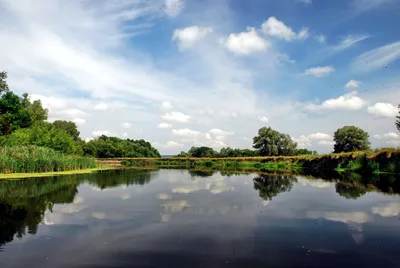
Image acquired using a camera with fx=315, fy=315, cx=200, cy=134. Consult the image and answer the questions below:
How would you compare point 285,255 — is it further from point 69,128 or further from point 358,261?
point 69,128

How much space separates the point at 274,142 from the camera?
87.4 meters

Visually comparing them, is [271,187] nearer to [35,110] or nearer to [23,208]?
[23,208]

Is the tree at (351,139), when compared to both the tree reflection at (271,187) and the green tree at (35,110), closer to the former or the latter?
the tree reflection at (271,187)

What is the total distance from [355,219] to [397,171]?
2635 centimetres

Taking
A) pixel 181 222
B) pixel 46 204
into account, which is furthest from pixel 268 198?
pixel 46 204

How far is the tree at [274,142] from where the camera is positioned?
87.3 meters

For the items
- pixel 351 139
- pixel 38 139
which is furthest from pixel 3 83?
pixel 351 139

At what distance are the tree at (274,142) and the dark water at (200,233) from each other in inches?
2853

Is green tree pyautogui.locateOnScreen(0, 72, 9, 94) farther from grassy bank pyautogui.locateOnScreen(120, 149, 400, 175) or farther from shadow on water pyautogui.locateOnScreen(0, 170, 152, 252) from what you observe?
shadow on water pyautogui.locateOnScreen(0, 170, 152, 252)

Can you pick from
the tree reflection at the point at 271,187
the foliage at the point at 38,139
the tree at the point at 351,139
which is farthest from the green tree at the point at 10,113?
the tree at the point at 351,139

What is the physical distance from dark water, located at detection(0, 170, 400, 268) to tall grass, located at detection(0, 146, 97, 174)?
56.2ft

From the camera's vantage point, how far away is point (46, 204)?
1453 cm

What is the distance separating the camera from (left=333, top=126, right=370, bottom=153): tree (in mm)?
67750

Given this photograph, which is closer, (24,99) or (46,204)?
(46,204)
